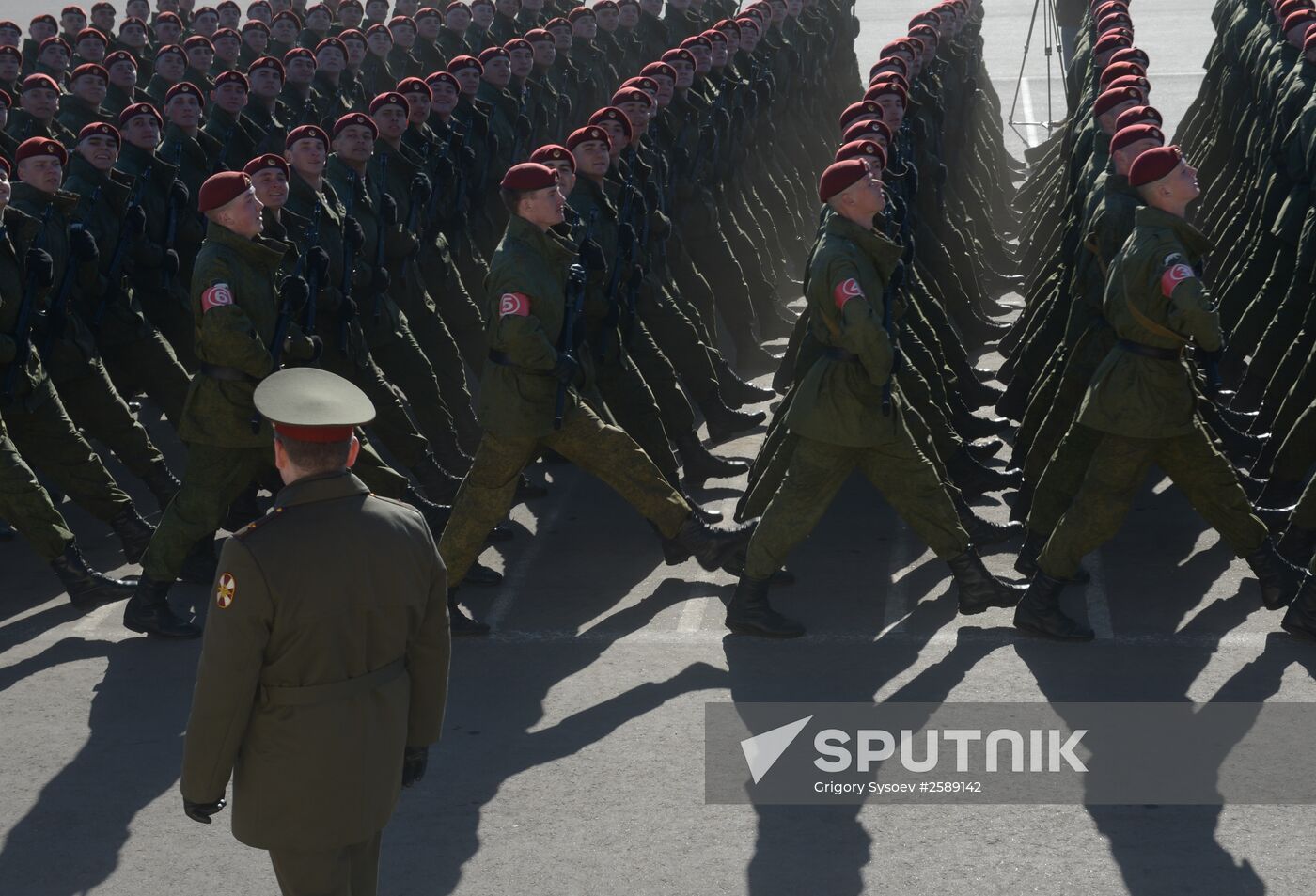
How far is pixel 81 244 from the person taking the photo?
24.6 feet

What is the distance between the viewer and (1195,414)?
21.5 ft

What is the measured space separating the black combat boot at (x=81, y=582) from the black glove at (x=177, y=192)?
7.05 feet

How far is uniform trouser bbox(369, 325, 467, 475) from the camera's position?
27.9 ft

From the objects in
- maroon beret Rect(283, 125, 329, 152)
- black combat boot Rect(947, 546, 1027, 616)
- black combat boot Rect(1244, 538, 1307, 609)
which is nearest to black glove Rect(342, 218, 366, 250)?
maroon beret Rect(283, 125, 329, 152)

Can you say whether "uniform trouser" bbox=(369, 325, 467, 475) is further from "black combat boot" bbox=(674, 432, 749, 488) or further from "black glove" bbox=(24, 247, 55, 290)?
"black glove" bbox=(24, 247, 55, 290)

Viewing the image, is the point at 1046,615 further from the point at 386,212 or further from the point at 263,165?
the point at 386,212

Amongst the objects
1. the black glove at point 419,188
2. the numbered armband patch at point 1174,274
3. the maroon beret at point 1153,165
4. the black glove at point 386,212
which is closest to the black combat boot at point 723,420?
the black glove at point 419,188

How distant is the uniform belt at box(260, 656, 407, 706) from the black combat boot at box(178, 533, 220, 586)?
3799mm

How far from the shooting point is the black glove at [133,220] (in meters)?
8.09

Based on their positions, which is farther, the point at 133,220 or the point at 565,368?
the point at 133,220

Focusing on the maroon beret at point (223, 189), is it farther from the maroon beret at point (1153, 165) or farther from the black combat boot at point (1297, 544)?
the black combat boot at point (1297, 544)

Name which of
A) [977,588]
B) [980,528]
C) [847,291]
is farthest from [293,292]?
[980,528]

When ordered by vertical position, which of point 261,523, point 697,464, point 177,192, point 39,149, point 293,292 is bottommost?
point 697,464

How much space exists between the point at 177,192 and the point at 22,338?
5.56 feet
